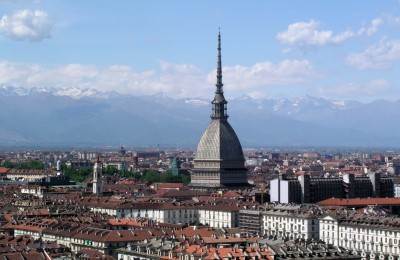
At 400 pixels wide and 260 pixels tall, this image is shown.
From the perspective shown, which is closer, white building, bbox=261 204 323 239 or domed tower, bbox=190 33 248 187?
white building, bbox=261 204 323 239

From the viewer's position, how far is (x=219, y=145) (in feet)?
474

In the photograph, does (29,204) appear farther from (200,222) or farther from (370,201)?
(370,201)

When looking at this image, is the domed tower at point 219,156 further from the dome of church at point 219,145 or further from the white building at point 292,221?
the white building at point 292,221

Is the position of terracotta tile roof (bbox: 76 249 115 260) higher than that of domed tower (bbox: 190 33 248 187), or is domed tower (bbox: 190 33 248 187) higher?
domed tower (bbox: 190 33 248 187)

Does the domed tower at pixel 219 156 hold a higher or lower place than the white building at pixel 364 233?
higher

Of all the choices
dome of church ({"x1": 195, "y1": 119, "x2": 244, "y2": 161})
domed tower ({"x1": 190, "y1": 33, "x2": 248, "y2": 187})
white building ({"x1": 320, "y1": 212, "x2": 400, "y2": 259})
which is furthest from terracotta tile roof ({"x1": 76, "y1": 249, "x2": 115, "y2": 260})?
dome of church ({"x1": 195, "y1": 119, "x2": 244, "y2": 161})

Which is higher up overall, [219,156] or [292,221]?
[219,156]

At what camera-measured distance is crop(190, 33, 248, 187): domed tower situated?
5576 inches

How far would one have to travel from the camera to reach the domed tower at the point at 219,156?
142 metres

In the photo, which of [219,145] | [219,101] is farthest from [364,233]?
[219,101]

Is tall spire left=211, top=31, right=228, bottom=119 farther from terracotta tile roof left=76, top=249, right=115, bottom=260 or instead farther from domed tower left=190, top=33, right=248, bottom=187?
terracotta tile roof left=76, top=249, right=115, bottom=260

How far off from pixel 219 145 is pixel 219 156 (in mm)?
2089

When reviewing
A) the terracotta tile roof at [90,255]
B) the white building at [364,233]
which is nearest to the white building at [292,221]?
the white building at [364,233]

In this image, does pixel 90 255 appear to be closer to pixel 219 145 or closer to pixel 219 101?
pixel 219 145
